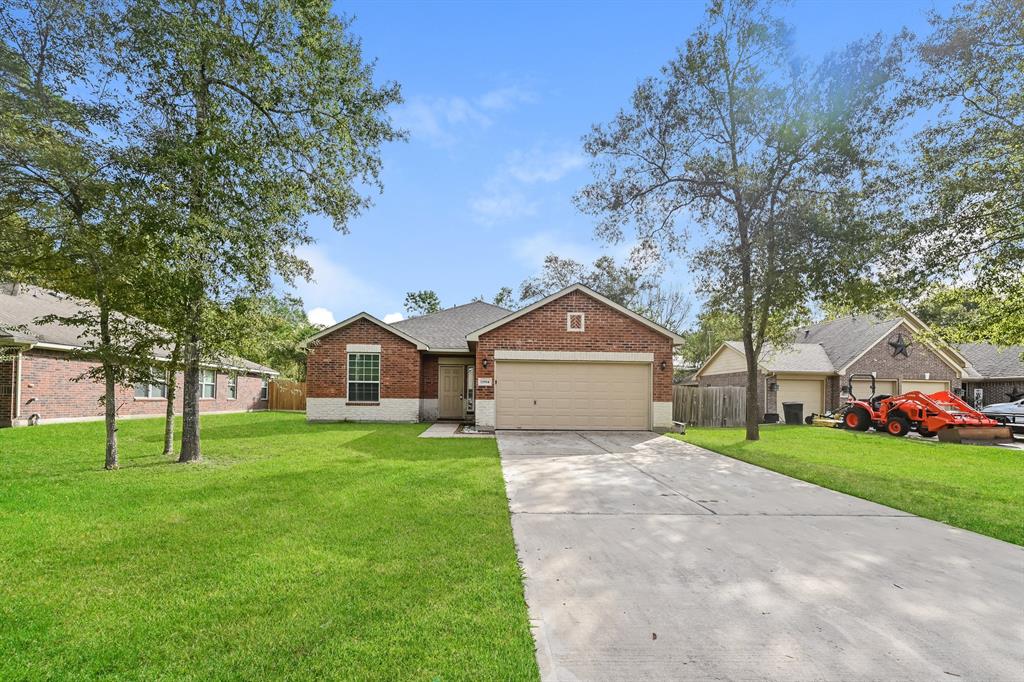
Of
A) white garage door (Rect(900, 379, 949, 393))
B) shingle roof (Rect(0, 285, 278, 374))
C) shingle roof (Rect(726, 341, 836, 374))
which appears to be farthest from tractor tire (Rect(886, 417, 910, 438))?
shingle roof (Rect(0, 285, 278, 374))

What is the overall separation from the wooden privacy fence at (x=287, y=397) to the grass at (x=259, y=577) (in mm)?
21493

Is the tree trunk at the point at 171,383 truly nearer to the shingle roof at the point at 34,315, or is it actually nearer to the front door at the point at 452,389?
the shingle roof at the point at 34,315

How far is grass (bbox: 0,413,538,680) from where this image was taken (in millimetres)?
2863

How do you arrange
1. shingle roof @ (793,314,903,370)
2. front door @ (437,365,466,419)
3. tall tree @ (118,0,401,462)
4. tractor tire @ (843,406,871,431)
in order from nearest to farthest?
tall tree @ (118,0,401,462)
tractor tire @ (843,406,871,431)
front door @ (437,365,466,419)
shingle roof @ (793,314,903,370)

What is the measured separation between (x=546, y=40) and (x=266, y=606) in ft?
34.3

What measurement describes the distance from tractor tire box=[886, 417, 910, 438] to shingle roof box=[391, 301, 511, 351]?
532 inches

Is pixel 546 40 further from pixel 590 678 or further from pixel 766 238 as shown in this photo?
pixel 590 678

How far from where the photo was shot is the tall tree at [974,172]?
8.84 metres

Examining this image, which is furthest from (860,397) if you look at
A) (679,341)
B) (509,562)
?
(509,562)

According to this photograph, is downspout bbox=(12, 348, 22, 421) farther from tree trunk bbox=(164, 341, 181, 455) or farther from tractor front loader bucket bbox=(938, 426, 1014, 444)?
tractor front loader bucket bbox=(938, 426, 1014, 444)

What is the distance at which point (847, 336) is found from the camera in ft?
79.7

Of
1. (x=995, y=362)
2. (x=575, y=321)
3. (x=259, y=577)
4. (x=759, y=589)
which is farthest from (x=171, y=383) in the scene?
(x=995, y=362)

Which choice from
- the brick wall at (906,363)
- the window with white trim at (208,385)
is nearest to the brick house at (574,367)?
the brick wall at (906,363)

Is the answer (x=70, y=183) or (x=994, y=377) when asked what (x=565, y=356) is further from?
(x=994, y=377)
